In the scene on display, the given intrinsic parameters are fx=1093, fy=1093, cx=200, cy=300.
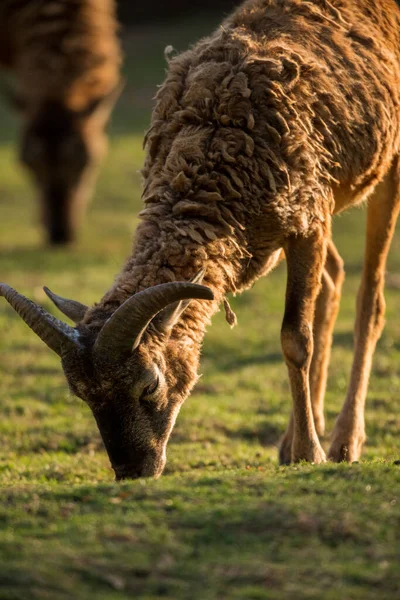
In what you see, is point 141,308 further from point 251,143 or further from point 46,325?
point 251,143

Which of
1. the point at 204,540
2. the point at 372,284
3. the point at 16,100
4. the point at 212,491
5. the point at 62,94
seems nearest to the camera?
the point at 204,540

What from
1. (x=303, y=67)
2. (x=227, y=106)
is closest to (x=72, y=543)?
(x=227, y=106)

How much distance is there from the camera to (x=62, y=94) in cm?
1914

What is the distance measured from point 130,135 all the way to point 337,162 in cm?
2321

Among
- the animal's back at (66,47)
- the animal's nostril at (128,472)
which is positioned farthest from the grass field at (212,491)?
the animal's back at (66,47)

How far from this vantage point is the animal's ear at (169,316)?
6.61 meters

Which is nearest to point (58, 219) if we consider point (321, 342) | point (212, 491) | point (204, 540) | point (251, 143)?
point (321, 342)

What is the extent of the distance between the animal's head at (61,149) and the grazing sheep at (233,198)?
11.1m

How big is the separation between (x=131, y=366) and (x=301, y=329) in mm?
1448

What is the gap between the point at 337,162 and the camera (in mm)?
7422

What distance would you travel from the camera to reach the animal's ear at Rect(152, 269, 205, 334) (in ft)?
21.7

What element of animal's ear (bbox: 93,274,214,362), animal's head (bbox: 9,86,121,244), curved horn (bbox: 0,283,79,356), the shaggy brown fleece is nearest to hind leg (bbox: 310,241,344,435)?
the shaggy brown fleece

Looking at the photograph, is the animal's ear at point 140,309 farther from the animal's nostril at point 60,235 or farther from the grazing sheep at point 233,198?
the animal's nostril at point 60,235

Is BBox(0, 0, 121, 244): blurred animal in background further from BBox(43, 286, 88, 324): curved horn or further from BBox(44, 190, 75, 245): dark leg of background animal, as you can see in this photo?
BBox(43, 286, 88, 324): curved horn
